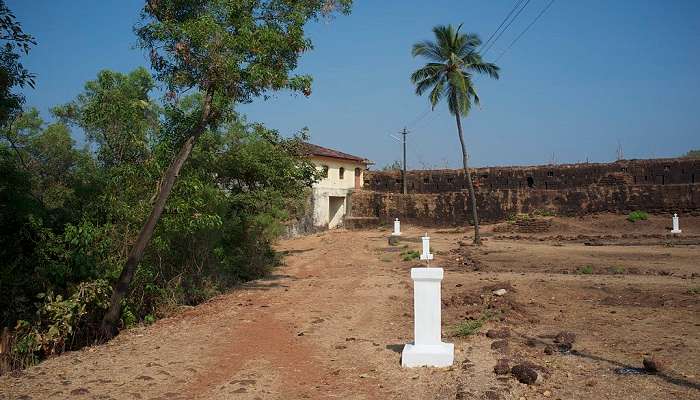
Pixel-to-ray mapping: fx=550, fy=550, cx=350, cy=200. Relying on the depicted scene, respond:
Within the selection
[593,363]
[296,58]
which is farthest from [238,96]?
[593,363]

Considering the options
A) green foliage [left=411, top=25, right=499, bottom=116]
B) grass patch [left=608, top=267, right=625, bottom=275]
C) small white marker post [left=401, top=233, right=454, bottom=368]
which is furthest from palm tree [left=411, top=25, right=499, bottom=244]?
small white marker post [left=401, top=233, right=454, bottom=368]

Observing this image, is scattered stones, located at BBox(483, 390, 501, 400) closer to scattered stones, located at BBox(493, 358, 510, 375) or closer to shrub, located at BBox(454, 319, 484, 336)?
scattered stones, located at BBox(493, 358, 510, 375)

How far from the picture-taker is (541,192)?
3044cm

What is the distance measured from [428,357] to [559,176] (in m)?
27.7

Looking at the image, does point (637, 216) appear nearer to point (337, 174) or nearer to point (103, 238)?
point (337, 174)

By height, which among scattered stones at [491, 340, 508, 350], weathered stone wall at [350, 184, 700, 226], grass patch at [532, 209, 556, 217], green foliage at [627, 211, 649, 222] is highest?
weathered stone wall at [350, 184, 700, 226]

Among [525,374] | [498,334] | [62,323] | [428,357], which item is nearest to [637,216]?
[498,334]

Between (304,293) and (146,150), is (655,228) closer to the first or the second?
(304,293)

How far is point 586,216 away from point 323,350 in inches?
1007

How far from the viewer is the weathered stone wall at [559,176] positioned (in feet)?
94.8

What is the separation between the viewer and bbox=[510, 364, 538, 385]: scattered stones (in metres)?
5.37

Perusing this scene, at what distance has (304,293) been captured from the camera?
11.6m

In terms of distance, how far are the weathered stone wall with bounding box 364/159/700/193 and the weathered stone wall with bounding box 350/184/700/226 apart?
3.05 ft

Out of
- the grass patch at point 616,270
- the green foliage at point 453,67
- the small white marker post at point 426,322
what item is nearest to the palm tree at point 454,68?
the green foliage at point 453,67
